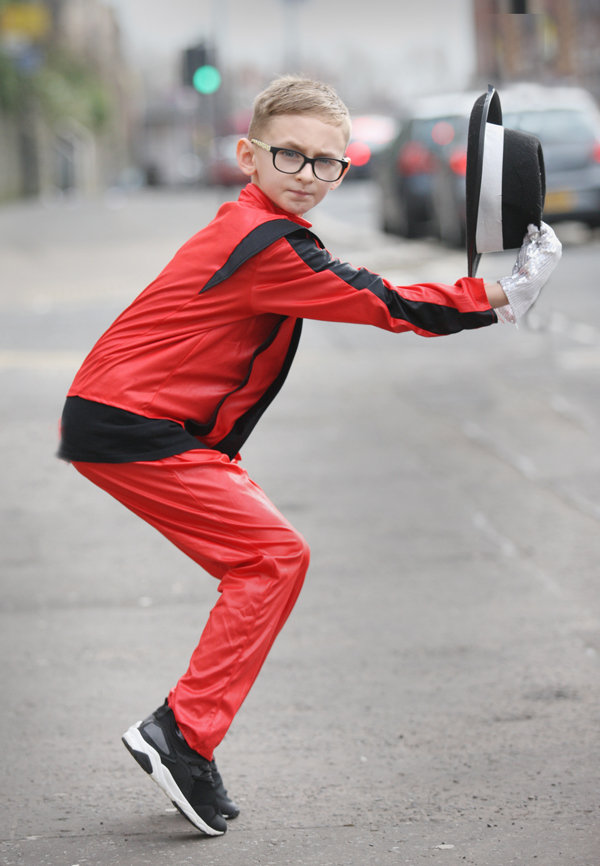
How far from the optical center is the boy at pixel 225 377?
8.60ft

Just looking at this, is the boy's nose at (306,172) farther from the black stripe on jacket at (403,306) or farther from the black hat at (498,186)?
the black hat at (498,186)

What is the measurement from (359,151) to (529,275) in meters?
28.7

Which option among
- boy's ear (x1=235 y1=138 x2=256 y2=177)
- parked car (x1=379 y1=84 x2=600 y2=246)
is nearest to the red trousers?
boy's ear (x1=235 y1=138 x2=256 y2=177)

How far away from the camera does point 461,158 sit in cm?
1473

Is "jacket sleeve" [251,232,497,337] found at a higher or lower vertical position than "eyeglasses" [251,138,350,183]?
lower

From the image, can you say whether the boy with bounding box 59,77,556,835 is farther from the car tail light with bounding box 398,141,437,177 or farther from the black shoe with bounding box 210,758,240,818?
the car tail light with bounding box 398,141,437,177

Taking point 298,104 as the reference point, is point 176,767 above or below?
below

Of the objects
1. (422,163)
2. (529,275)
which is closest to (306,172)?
(529,275)

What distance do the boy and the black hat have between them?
0.18ft

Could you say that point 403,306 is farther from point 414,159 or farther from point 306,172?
point 414,159

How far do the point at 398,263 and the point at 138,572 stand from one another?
34.4ft

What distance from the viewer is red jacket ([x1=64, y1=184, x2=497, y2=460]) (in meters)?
2.61

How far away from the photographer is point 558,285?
41.6 feet

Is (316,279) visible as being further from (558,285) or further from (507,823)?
(558,285)
